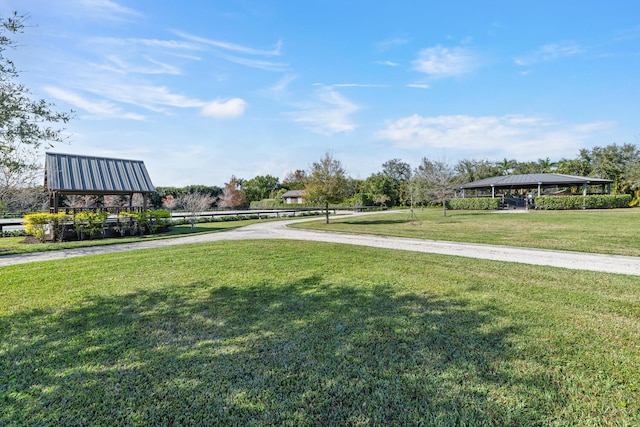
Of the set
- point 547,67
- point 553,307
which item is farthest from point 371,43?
point 553,307

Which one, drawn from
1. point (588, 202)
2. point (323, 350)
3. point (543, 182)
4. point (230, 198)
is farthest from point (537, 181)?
point (230, 198)

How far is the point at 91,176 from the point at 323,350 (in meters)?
18.2

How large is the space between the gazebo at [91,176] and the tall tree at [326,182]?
963cm

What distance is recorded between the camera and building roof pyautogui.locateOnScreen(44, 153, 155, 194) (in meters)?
14.9

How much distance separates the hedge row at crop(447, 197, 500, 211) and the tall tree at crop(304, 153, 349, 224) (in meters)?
19.5

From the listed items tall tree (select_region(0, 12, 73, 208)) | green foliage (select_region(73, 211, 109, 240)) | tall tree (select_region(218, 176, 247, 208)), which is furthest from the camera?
tall tree (select_region(218, 176, 247, 208))

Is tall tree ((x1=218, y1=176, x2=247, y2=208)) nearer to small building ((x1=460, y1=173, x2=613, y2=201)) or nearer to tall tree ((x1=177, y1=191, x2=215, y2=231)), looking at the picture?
tall tree ((x1=177, y1=191, x2=215, y2=231))

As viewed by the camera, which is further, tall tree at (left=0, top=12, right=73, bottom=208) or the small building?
the small building

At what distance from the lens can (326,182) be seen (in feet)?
64.3

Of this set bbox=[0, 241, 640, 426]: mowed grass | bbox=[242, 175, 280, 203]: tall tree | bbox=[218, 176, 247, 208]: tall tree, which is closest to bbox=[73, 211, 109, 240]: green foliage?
bbox=[0, 241, 640, 426]: mowed grass

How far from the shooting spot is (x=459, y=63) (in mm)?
14008

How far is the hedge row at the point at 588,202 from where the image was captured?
89.5 ft

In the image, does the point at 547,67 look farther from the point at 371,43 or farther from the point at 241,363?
the point at 241,363

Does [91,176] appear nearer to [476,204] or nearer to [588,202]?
[476,204]
